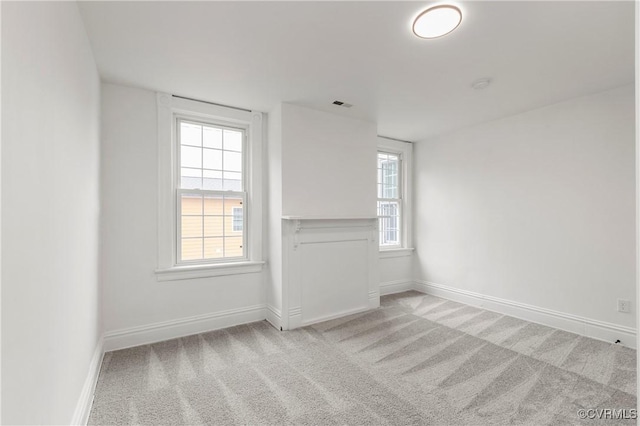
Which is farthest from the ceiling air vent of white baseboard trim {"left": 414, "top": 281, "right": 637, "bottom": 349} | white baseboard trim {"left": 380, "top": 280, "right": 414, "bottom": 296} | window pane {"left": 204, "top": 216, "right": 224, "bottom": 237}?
white baseboard trim {"left": 414, "top": 281, "right": 637, "bottom": 349}

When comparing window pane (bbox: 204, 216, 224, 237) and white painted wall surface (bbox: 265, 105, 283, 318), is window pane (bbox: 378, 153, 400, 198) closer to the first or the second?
white painted wall surface (bbox: 265, 105, 283, 318)

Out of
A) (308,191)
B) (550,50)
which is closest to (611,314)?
(550,50)

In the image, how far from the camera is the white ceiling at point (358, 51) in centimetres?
177

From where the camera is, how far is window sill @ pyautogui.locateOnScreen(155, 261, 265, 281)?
293cm

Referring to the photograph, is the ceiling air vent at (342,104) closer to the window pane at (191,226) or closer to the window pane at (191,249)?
the window pane at (191,226)

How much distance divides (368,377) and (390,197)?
317 centimetres

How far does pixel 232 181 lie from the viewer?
11.2 feet

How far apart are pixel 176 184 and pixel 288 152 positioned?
1.27 m

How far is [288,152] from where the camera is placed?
320cm

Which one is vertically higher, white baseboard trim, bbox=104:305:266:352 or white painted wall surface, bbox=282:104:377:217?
white painted wall surface, bbox=282:104:377:217

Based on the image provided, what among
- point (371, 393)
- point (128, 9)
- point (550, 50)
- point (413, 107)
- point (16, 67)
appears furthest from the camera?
point (413, 107)

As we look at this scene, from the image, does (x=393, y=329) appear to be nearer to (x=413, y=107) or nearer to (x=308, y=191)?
(x=308, y=191)

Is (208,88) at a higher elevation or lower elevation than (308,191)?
higher

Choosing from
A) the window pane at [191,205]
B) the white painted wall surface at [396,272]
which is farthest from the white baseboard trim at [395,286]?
the window pane at [191,205]
